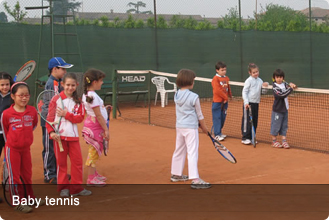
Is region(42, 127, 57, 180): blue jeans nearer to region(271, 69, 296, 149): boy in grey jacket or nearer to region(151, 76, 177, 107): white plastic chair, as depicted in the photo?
region(271, 69, 296, 149): boy in grey jacket

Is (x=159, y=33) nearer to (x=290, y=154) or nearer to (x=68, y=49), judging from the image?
(x=68, y=49)

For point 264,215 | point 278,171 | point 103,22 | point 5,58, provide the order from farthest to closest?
point 103,22 < point 5,58 < point 278,171 < point 264,215

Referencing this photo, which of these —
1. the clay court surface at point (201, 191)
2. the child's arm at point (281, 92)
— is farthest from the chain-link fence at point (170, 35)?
the child's arm at point (281, 92)

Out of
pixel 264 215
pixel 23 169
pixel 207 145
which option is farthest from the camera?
pixel 207 145

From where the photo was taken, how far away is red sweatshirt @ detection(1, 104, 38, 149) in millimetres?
4492

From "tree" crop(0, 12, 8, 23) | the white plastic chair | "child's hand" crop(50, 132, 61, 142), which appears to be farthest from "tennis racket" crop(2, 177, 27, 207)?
the white plastic chair

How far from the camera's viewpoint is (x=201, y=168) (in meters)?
6.18

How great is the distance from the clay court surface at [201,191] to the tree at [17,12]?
15.8ft

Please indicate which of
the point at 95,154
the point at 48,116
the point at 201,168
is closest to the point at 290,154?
the point at 201,168

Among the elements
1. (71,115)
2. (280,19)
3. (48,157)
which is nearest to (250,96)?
(48,157)

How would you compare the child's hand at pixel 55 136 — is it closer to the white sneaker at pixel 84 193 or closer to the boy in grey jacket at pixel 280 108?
the white sneaker at pixel 84 193

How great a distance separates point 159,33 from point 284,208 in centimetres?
968

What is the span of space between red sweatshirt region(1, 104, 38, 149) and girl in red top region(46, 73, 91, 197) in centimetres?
31

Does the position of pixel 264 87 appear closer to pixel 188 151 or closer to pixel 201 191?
pixel 188 151
